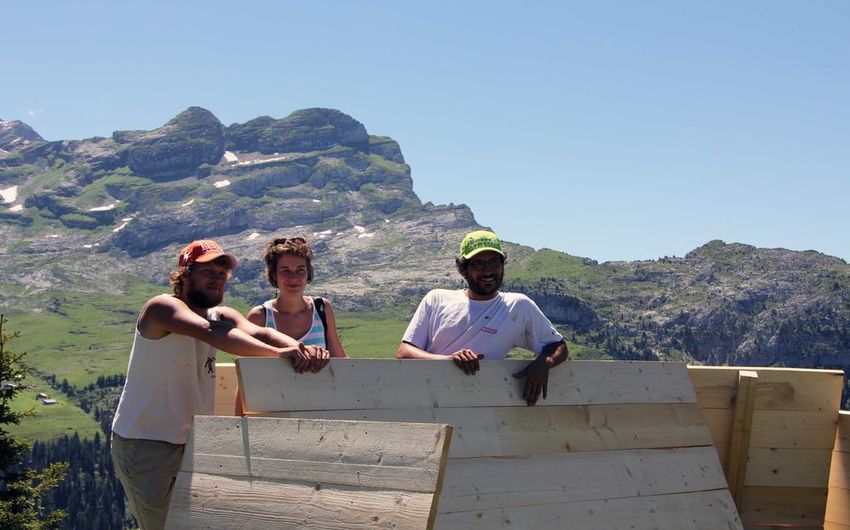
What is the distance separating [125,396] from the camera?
5449mm

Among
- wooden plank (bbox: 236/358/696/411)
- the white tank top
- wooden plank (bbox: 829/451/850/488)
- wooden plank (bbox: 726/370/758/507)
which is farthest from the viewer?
wooden plank (bbox: 829/451/850/488)

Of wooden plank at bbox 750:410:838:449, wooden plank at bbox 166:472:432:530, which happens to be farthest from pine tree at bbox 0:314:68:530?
wooden plank at bbox 750:410:838:449

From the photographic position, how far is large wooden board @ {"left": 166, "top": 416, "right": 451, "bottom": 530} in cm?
423

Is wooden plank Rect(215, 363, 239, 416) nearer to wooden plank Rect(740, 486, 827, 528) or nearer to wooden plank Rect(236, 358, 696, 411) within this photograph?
wooden plank Rect(236, 358, 696, 411)

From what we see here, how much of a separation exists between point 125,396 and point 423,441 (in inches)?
88.2

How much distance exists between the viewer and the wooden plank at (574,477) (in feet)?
17.0

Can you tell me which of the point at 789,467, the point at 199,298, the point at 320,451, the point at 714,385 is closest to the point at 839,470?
the point at 789,467

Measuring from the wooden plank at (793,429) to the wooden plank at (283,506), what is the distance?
4116mm

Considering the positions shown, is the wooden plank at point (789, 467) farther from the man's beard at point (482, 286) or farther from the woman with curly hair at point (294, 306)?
the woman with curly hair at point (294, 306)

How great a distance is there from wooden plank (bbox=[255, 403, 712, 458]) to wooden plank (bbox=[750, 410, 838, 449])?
2.92 feet

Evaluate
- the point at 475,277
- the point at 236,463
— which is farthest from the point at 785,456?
the point at 236,463

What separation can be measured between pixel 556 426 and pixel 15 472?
2369 cm

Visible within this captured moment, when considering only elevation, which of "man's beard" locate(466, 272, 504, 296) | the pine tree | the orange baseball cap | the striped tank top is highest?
the orange baseball cap

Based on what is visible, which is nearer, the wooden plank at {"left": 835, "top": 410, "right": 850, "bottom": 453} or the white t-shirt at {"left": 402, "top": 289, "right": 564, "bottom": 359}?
the white t-shirt at {"left": 402, "top": 289, "right": 564, "bottom": 359}
